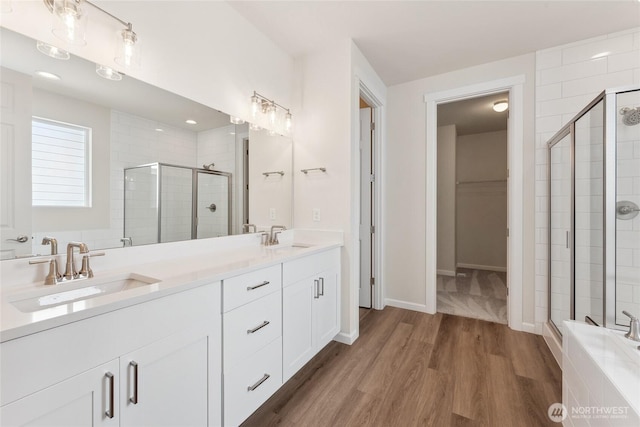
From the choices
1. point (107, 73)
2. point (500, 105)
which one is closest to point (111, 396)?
point (107, 73)

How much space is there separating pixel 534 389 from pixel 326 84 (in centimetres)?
276

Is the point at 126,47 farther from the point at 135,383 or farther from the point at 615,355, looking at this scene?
the point at 615,355

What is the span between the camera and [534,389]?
1737 millimetres

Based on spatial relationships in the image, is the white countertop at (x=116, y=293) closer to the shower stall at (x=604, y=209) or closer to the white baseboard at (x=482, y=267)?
the shower stall at (x=604, y=209)

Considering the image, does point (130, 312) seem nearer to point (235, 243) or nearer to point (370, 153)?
point (235, 243)

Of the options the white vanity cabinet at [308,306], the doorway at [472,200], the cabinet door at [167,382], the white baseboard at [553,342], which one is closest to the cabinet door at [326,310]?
the white vanity cabinet at [308,306]

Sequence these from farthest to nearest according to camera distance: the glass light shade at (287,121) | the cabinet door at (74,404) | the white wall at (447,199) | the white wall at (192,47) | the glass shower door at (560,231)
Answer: the white wall at (447,199), the glass light shade at (287,121), the glass shower door at (560,231), the white wall at (192,47), the cabinet door at (74,404)

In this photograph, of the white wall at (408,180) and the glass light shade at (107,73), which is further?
the white wall at (408,180)

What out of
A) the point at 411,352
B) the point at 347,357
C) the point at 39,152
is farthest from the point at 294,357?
the point at 39,152

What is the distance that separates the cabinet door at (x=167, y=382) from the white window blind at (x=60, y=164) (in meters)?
0.79

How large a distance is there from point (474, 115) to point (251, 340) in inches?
173

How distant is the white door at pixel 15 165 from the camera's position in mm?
1042

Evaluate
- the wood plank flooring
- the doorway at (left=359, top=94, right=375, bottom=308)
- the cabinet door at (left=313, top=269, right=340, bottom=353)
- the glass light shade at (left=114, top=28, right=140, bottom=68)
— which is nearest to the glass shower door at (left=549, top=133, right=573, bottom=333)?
the wood plank flooring

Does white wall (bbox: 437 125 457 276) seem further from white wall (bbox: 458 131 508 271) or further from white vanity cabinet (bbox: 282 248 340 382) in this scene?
white vanity cabinet (bbox: 282 248 340 382)
